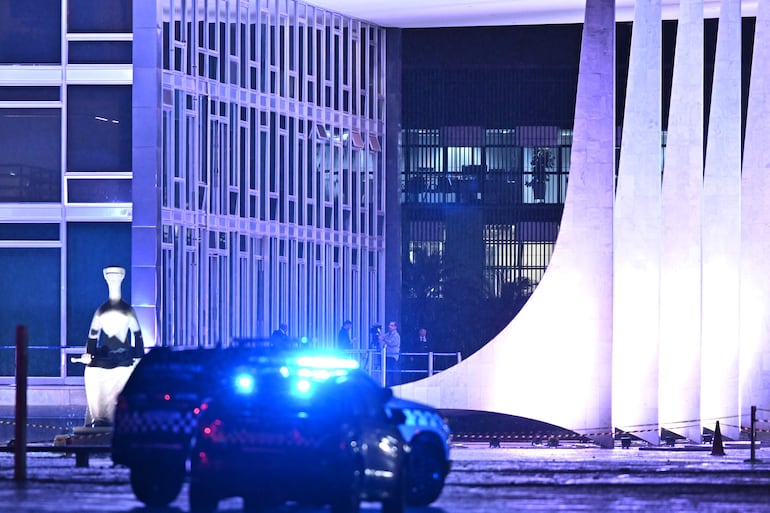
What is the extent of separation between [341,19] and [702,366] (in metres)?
14.5

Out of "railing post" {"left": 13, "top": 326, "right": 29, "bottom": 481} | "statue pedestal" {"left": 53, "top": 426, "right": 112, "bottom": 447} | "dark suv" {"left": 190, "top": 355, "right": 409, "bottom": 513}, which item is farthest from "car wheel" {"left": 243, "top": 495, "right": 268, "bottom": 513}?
"statue pedestal" {"left": 53, "top": 426, "right": 112, "bottom": 447}

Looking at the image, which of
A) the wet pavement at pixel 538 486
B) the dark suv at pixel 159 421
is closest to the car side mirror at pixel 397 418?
the wet pavement at pixel 538 486

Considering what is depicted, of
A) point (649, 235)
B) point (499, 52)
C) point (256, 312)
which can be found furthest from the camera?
point (499, 52)

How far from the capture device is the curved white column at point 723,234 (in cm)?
3909

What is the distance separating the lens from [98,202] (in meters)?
37.9

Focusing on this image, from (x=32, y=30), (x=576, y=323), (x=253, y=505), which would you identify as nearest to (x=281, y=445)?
(x=253, y=505)

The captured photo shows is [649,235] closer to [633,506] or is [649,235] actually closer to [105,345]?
[105,345]

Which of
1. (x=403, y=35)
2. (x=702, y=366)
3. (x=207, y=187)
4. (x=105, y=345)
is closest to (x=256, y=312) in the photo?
(x=207, y=187)

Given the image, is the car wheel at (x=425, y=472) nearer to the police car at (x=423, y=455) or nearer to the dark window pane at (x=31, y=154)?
the police car at (x=423, y=455)

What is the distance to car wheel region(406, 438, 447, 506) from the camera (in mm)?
18266

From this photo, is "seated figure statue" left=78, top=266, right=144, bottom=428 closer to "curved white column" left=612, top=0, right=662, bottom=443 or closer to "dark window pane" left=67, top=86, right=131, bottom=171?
"dark window pane" left=67, top=86, right=131, bottom=171

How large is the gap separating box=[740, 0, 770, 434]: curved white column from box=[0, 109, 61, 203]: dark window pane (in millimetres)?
13796

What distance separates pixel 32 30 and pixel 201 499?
23.7 meters

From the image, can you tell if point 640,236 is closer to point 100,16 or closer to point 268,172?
point 268,172
